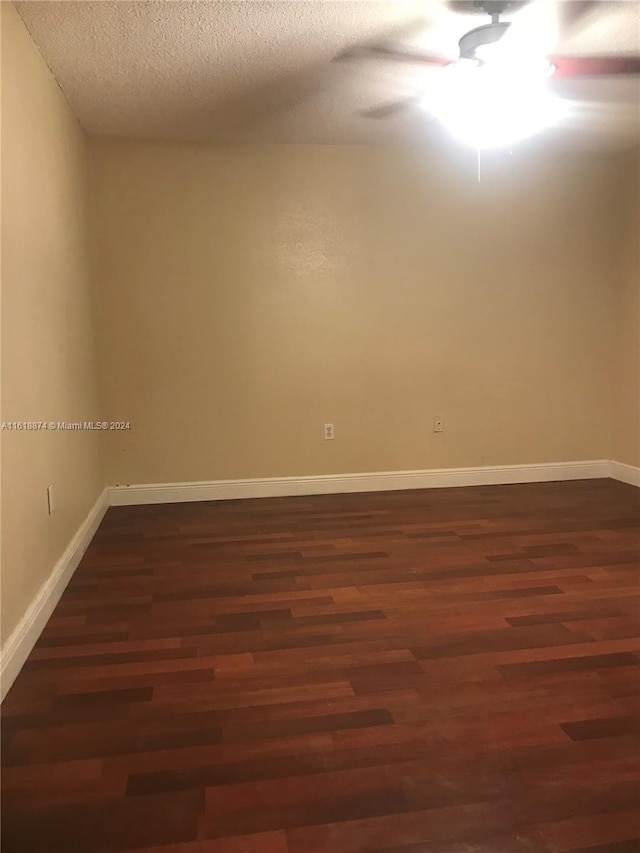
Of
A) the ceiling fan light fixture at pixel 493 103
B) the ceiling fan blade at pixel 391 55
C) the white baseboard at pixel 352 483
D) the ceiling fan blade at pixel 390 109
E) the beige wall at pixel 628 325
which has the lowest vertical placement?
the white baseboard at pixel 352 483

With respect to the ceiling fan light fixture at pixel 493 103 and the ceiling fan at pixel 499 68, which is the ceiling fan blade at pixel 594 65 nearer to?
the ceiling fan at pixel 499 68

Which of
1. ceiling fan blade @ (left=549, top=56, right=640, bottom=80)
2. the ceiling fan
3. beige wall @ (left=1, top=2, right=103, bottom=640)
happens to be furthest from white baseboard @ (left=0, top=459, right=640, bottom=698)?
ceiling fan blade @ (left=549, top=56, right=640, bottom=80)

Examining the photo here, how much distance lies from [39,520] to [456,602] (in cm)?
164

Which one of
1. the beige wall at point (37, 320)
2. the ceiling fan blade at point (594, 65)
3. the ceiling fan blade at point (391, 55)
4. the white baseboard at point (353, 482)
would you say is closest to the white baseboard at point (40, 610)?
the beige wall at point (37, 320)

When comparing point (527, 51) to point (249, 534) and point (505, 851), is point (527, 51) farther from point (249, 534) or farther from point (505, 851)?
point (505, 851)

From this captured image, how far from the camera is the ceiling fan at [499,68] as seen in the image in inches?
96.0

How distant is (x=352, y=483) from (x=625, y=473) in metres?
1.89

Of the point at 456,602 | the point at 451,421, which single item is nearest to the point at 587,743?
the point at 456,602

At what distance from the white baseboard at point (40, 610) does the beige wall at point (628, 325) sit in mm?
3525

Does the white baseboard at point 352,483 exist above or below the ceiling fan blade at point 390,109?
below

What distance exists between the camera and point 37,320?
2.57 metres

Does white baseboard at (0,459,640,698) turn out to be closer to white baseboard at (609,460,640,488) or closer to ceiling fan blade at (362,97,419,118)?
white baseboard at (609,460,640,488)

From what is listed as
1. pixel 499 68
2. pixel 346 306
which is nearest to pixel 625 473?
pixel 346 306

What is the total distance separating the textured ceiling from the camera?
2.47 metres
